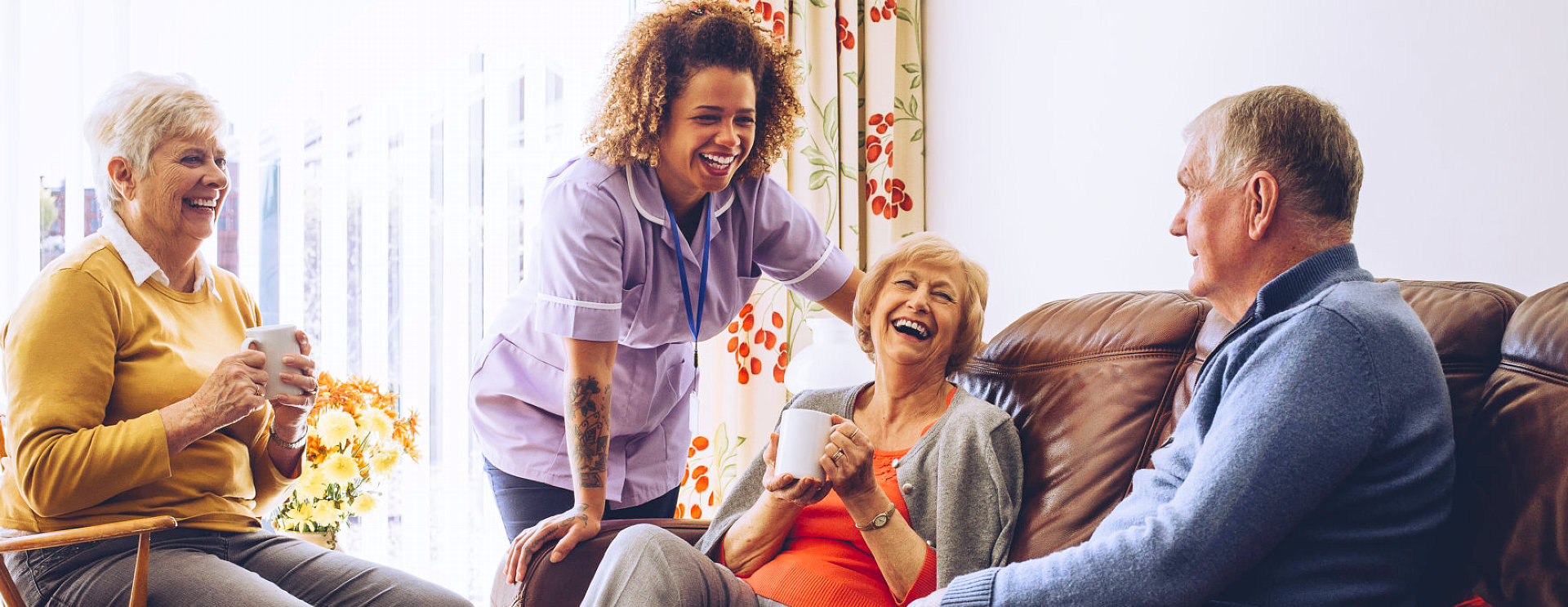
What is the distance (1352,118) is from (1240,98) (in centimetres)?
80

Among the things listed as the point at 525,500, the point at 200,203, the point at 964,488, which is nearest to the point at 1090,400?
the point at 964,488

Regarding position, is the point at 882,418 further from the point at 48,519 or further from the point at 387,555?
the point at 387,555

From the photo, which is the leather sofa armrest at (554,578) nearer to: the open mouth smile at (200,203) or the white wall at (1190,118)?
the open mouth smile at (200,203)

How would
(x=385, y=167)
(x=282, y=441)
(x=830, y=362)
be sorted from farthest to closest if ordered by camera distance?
(x=385, y=167) < (x=830, y=362) < (x=282, y=441)

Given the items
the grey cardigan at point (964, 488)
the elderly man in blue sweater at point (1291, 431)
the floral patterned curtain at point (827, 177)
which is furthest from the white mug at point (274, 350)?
the floral patterned curtain at point (827, 177)

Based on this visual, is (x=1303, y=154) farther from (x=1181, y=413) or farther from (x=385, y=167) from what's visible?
(x=385, y=167)

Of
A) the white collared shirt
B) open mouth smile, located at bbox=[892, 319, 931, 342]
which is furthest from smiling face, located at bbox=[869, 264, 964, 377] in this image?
the white collared shirt

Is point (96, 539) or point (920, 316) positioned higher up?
point (920, 316)

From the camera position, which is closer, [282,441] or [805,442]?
[805,442]

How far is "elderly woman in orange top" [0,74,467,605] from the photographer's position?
4.62ft

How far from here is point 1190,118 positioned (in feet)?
7.07

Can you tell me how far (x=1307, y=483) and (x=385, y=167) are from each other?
2.36m

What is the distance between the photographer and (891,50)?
3072 millimetres

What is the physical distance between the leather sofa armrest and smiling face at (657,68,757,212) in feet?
2.07
